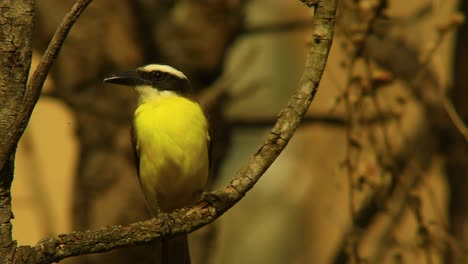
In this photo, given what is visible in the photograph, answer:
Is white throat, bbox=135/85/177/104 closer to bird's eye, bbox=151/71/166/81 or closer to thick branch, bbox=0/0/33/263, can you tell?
bird's eye, bbox=151/71/166/81

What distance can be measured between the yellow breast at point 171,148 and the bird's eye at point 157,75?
0.28 ft

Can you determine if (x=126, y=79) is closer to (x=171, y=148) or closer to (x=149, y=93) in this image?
(x=149, y=93)

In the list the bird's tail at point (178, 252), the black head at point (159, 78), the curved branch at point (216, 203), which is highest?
the curved branch at point (216, 203)

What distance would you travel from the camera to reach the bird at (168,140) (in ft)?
11.4

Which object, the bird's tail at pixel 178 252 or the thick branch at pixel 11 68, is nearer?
the thick branch at pixel 11 68

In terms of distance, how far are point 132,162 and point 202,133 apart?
94 cm

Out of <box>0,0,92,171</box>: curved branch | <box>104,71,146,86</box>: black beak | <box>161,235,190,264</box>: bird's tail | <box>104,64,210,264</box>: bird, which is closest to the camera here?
<box>0,0,92,171</box>: curved branch

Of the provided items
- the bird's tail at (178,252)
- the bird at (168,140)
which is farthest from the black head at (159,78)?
the bird's tail at (178,252)

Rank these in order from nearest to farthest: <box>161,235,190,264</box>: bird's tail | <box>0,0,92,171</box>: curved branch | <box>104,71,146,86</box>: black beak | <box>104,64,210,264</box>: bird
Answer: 1. <box>0,0,92,171</box>: curved branch
2. <box>104,71,146,86</box>: black beak
3. <box>104,64,210,264</box>: bird
4. <box>161,235,190,264</box>: bird's tail

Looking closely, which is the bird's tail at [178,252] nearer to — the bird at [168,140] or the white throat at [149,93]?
the bird at [168,140]

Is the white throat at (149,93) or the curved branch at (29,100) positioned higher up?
the curved branch at (29,100)

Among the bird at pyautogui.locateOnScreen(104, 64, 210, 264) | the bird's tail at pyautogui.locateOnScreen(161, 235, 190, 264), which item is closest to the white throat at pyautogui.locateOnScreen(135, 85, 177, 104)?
the bird at pyautogui.locateOnScreen(104, 64, 210, 264)

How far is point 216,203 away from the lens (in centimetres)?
204

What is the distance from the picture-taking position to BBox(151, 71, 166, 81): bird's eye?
3.55 m
